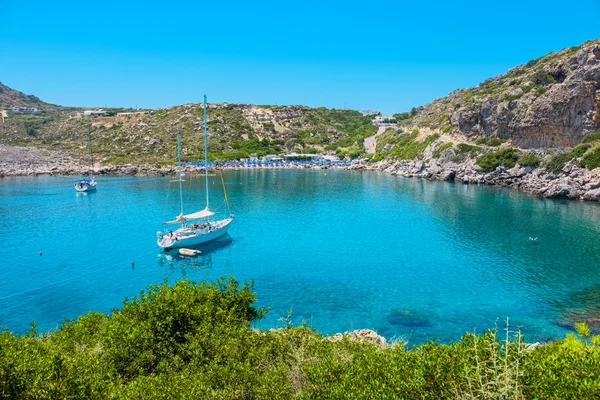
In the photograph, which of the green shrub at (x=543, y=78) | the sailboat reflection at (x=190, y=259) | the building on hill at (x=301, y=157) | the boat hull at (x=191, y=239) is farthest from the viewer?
the building on hill at (x=301, y=157)

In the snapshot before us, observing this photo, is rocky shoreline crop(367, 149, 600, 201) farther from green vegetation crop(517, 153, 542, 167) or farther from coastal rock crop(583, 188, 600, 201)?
green vegetation crop(517, 153, 542, 167)

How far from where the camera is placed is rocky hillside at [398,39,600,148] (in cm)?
7269

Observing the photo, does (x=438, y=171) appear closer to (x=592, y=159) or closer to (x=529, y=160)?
(x=529, y=160)

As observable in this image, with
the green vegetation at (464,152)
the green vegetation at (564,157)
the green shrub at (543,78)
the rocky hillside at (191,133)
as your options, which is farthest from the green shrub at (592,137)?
the rocky hillside at (191,133)

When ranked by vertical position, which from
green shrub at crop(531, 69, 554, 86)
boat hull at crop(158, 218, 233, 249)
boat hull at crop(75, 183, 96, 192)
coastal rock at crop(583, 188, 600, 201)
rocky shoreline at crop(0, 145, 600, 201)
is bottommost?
boat hull at crop(158, 218, 233, 249)

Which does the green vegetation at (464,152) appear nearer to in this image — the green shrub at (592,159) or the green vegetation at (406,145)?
the green vegetation at (406,145)

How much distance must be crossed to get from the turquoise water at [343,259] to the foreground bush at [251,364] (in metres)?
10.2

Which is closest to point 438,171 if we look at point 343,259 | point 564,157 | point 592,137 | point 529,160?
point 529,160

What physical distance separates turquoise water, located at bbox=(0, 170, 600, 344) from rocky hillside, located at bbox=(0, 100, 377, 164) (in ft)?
212

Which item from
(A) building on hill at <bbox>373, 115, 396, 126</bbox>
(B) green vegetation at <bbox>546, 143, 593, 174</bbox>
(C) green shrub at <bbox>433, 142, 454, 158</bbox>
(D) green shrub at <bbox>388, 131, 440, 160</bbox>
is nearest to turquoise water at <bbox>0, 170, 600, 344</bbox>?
(B) green vegetation at <bbox>546, 143, 593, 174</bbox>

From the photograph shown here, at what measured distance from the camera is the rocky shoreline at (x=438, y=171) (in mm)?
66000

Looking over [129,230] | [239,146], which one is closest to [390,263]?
[129,230]

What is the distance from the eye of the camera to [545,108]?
7700cm

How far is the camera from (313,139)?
158500 millimetres
